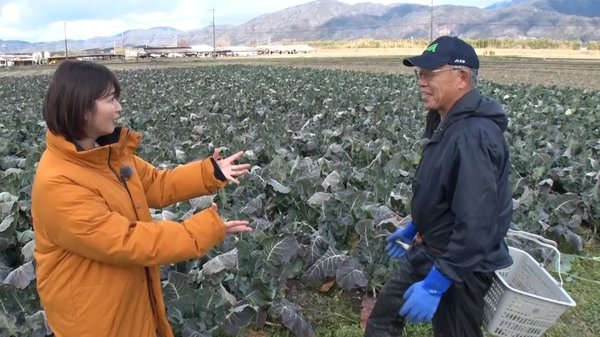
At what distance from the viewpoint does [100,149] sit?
2227 mm

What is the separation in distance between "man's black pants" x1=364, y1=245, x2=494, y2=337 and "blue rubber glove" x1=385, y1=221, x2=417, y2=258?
4.4 inches

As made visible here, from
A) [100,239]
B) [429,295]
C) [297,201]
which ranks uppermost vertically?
[100,239]

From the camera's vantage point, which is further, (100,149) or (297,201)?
(297,201)

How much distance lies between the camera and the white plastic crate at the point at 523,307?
257 centimetres

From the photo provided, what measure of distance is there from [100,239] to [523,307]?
1952 millimetres

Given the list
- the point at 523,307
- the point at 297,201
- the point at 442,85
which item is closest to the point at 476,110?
the point at 442,85

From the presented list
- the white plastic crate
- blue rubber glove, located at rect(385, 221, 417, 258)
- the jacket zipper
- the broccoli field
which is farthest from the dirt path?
the jacket zipper

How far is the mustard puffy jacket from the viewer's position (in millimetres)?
2125

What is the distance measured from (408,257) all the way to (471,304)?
43 cm

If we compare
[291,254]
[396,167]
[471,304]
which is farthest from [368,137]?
[471,304]

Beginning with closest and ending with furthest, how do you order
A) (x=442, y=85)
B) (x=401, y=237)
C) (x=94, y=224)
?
(x=94, y=224) → (x=442, y=85) → (x=401, y=237)

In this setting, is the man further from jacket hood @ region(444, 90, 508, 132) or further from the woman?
the woman

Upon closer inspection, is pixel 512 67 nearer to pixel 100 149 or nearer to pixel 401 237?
pixel 401 237

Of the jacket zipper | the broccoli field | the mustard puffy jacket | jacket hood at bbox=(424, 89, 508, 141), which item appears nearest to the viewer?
the mustard puffy jacket
